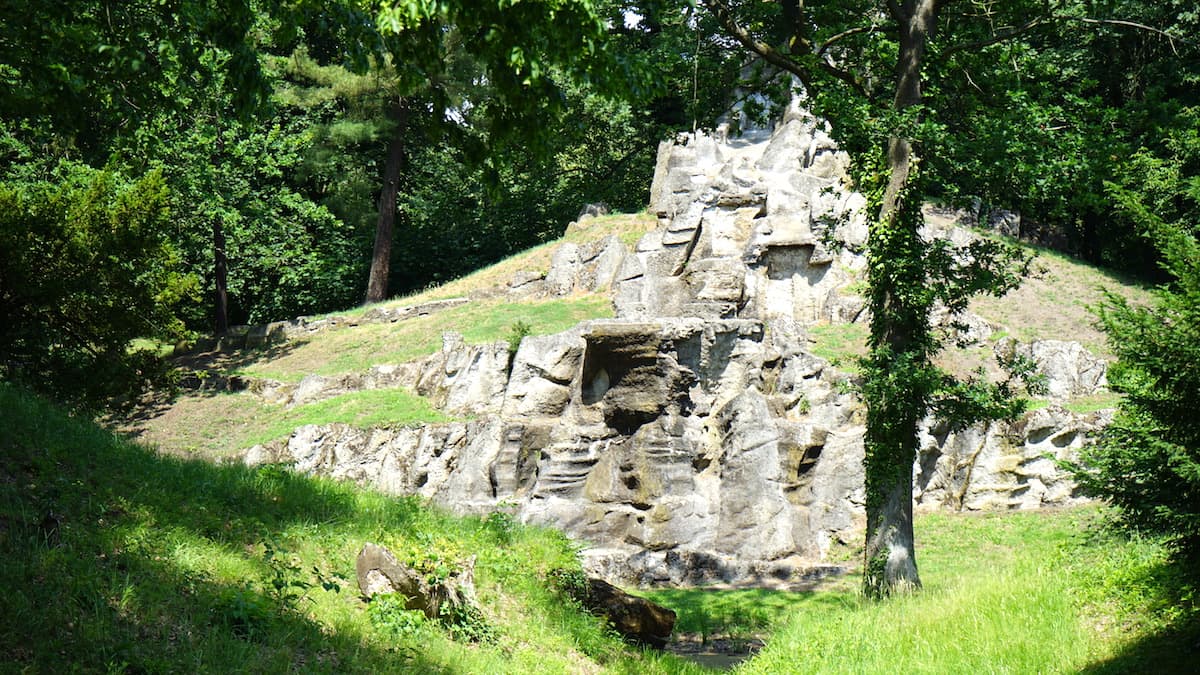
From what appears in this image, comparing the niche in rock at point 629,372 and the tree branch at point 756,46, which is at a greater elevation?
the tree branch at point 756,46

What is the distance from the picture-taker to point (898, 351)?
1215 cm

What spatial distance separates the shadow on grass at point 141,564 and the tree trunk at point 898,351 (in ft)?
19.6

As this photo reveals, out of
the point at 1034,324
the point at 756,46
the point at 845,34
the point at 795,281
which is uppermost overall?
the point at 845,34

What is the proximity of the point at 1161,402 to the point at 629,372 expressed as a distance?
14200 mm

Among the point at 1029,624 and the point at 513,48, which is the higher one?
the point at 513,48

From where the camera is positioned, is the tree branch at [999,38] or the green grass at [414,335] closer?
the tree branch at [999,38]

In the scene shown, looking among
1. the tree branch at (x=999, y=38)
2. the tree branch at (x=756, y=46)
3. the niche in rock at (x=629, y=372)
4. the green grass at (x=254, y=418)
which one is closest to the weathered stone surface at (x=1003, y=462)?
the niche in rock at (x=629, y=372)

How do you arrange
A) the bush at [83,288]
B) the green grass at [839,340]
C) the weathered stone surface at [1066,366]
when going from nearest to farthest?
the bush at [83,288], the weathered stone surface at [1066,366], the green grass at [839,340]

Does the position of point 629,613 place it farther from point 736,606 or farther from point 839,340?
point 839,340

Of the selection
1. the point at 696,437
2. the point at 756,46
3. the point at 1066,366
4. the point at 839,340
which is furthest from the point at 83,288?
the point at 1066,366

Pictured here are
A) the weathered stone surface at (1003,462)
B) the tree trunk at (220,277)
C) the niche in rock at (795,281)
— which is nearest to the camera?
the weathered stone surface at (1003,462)

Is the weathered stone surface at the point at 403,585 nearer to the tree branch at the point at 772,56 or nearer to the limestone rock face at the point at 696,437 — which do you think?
the tree branch at the point at 772,56

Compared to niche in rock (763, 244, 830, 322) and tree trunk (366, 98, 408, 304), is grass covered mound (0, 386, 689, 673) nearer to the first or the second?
niche in rock (763, 244, 830, 322)

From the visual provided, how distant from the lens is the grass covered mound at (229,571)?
19.7 feet
